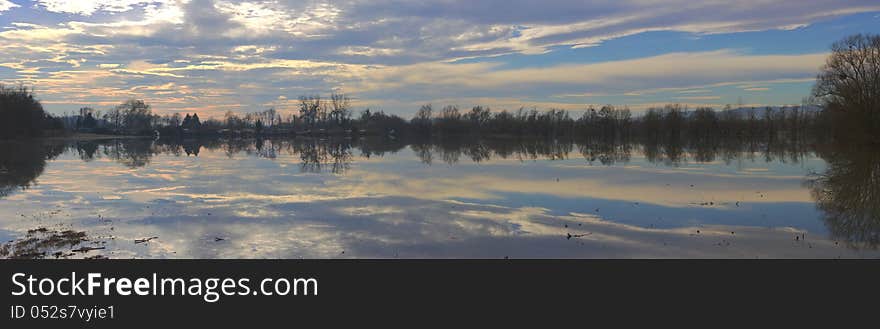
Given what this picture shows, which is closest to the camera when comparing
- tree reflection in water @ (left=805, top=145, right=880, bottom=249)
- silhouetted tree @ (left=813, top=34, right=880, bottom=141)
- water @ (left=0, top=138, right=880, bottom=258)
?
water @ (left=0, top=138, right=880, bottom=258)

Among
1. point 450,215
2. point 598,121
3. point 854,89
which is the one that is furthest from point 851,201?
point 598,121

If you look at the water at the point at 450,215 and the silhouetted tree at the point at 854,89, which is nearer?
the water at the point at 450,215

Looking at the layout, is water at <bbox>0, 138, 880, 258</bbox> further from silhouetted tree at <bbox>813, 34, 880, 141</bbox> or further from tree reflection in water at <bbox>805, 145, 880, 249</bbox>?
silhouetted tree at <bbox>813, 34, 880, 141</bbox>

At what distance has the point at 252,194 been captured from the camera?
74.6 ft

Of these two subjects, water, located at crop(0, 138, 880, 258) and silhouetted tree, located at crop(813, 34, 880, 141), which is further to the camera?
silhouetted tree, located at crop(813, 34, 880, 141)

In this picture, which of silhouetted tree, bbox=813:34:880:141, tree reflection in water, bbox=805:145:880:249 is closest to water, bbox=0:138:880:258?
tree reflection in water, bbox=805:145:880:249

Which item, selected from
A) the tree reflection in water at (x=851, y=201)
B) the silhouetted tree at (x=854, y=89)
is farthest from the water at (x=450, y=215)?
the silhouetted tree at (x=854, y=89)

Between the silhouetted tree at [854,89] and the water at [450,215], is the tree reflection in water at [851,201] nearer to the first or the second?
the water at [450,215]

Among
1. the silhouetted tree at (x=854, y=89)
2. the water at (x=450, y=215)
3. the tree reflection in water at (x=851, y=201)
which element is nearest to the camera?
the water at (x=450, y=215)

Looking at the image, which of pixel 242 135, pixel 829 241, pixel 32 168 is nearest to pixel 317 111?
pixel 242 135

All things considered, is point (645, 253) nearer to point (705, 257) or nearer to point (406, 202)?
point (705, 257)

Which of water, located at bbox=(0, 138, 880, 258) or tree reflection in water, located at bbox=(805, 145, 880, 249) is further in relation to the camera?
tree reflection in water, located at bbox=(805, 145, 880, 249)

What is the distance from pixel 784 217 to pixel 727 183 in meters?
9.40

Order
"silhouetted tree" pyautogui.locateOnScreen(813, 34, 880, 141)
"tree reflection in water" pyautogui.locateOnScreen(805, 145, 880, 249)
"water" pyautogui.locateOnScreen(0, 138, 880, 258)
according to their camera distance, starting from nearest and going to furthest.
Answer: "water" pyautogui.locateOnScreen(0, 138, 880, 258) → "tree reflection in water" pyautogui.locateOnScreen(805, 145, 880, 249) → "silhouetted tree" pyautogui.locateOnScreen(813, 34, 880, 141)
